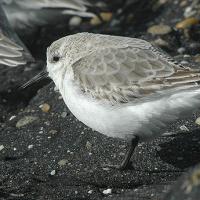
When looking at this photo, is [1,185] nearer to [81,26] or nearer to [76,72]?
[76,72]

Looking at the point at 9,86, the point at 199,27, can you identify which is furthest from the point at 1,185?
the point at 199,27

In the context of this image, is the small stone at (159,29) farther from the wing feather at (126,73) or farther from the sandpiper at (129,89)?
the wing feather at (126,73)

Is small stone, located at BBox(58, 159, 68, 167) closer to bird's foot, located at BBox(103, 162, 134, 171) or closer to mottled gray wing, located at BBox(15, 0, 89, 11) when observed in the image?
bird's foot, located at BBox(103, 162, 134, 171)

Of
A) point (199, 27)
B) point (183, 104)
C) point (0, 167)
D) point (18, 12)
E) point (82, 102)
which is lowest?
point (18, 12)

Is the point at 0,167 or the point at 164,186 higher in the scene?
the point at 164,186

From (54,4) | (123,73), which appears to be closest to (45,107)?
(123,73)
